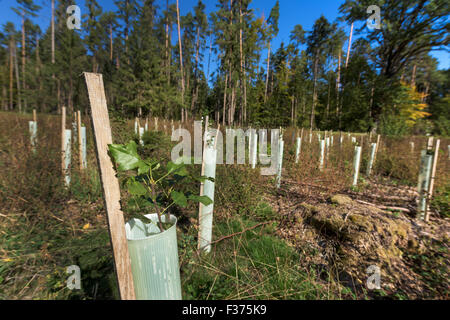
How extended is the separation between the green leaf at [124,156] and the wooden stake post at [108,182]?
0.18ft

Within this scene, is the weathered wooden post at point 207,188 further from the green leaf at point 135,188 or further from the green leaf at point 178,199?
the green leaf at point 135,188

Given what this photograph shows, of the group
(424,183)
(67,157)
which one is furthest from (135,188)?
(424,183)

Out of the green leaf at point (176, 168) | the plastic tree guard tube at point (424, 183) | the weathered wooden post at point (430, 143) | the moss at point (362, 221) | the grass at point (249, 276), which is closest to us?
the green leaf at point (176, 168)

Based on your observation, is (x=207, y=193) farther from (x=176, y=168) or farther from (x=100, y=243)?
(x=100, y=243)

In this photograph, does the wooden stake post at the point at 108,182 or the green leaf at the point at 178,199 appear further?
the green leaf at the point at 178,199

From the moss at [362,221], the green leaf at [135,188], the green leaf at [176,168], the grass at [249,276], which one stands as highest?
the green leaf at [176,168]

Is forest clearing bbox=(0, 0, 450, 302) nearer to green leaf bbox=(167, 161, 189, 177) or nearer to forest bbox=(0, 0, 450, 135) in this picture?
green leaf bbox=(167, 161, 189, 177)

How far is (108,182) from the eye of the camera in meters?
0.81

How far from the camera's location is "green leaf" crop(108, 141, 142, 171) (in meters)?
0.78

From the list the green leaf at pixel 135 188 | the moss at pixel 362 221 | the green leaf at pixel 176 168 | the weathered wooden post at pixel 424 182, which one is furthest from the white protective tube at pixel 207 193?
the weathered wooden post at pixel 424 182

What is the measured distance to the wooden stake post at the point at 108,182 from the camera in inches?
31.0

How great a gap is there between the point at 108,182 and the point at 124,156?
142mm

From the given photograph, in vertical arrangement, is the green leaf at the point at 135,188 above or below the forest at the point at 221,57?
below
